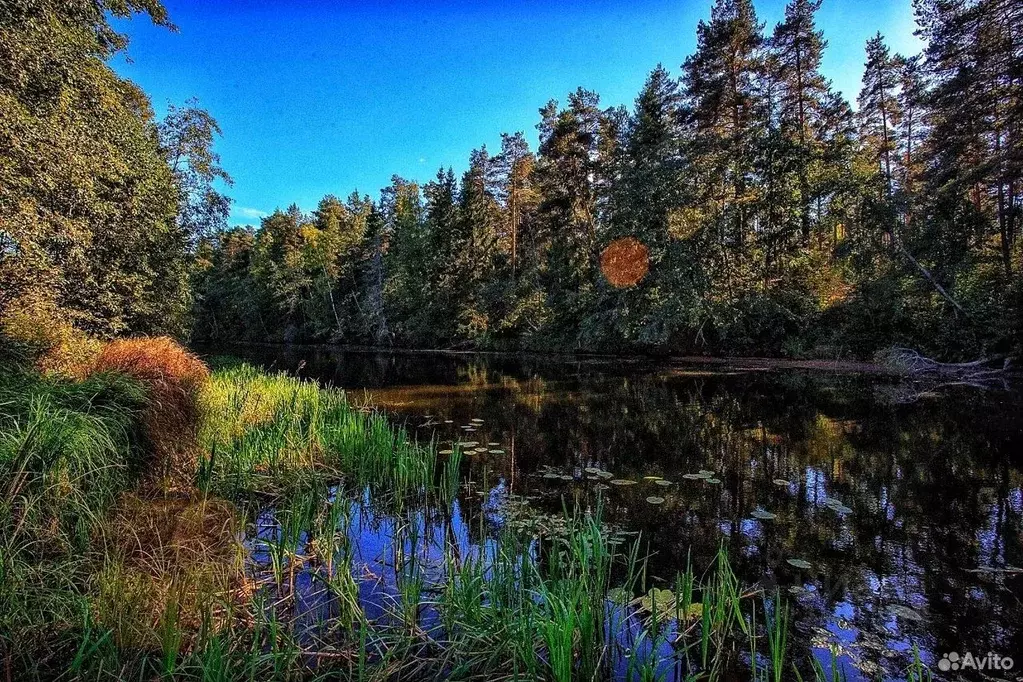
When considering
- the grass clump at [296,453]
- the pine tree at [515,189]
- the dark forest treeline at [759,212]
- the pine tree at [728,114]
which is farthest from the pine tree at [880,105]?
the grass clump at [296,453]

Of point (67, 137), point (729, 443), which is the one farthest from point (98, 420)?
point (729, 443)

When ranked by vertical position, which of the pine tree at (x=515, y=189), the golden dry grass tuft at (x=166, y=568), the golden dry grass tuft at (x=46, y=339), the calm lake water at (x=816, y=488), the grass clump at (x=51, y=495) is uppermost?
the pine tree at (x=515, y=189)

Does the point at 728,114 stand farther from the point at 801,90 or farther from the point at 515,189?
the point at 515,189

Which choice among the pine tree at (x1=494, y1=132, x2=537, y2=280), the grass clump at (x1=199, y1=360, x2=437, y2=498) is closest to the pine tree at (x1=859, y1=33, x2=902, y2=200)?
the pine tree at (x1=494, y1=132, x2=537, y2=280)

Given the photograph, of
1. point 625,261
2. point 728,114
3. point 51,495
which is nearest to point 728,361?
point 625,261

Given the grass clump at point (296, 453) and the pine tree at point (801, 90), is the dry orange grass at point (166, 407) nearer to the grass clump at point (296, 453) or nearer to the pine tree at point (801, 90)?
the grass clump at point (296, 453)

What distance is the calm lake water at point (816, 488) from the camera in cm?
358

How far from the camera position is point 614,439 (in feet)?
30.7

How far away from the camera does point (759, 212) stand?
24672 millimetres

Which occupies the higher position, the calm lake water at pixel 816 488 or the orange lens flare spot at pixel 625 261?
the orange lens flare spot at pixel 625 261

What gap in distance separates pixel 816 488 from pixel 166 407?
26.3 feet

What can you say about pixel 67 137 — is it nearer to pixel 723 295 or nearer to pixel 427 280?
pixel 723 295

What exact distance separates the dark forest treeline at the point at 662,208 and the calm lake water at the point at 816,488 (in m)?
7.20

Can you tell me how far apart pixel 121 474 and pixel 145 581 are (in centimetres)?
224
